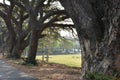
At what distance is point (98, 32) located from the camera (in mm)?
11203

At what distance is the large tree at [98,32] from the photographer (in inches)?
408

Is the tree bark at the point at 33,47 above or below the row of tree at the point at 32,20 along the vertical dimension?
below

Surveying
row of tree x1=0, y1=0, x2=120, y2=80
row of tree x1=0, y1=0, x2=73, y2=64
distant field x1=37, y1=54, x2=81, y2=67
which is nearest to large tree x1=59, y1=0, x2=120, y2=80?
row of tree x1=0, y1=0, x2=120, y2=80

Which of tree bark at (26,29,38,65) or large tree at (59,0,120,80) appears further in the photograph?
tree bark at (26,29,38,65)

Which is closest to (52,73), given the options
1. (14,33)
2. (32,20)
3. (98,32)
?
(98,32)

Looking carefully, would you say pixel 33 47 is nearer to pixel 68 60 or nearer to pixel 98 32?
pixel 98 32

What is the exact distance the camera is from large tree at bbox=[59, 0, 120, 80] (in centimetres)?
1036

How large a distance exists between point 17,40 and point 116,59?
25.5 metres

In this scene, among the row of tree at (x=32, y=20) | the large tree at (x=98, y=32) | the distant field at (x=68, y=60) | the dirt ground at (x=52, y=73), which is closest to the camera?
the large tree at (x=98, y=32)

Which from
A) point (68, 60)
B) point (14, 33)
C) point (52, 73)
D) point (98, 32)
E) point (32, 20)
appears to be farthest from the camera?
point (68, 60)

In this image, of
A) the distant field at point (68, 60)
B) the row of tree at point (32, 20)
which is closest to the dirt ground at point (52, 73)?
the row of tree at point (32, 20)

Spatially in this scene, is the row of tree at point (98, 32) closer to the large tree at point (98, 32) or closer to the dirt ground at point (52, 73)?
Answer: the large tree at point (98, 32)

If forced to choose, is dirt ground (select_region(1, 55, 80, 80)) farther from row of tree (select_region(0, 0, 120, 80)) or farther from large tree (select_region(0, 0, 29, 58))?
large tree (select_region(0, 0, 29, 58))

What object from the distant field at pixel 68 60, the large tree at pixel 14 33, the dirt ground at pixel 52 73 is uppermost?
the large tree at pixel 14 33
